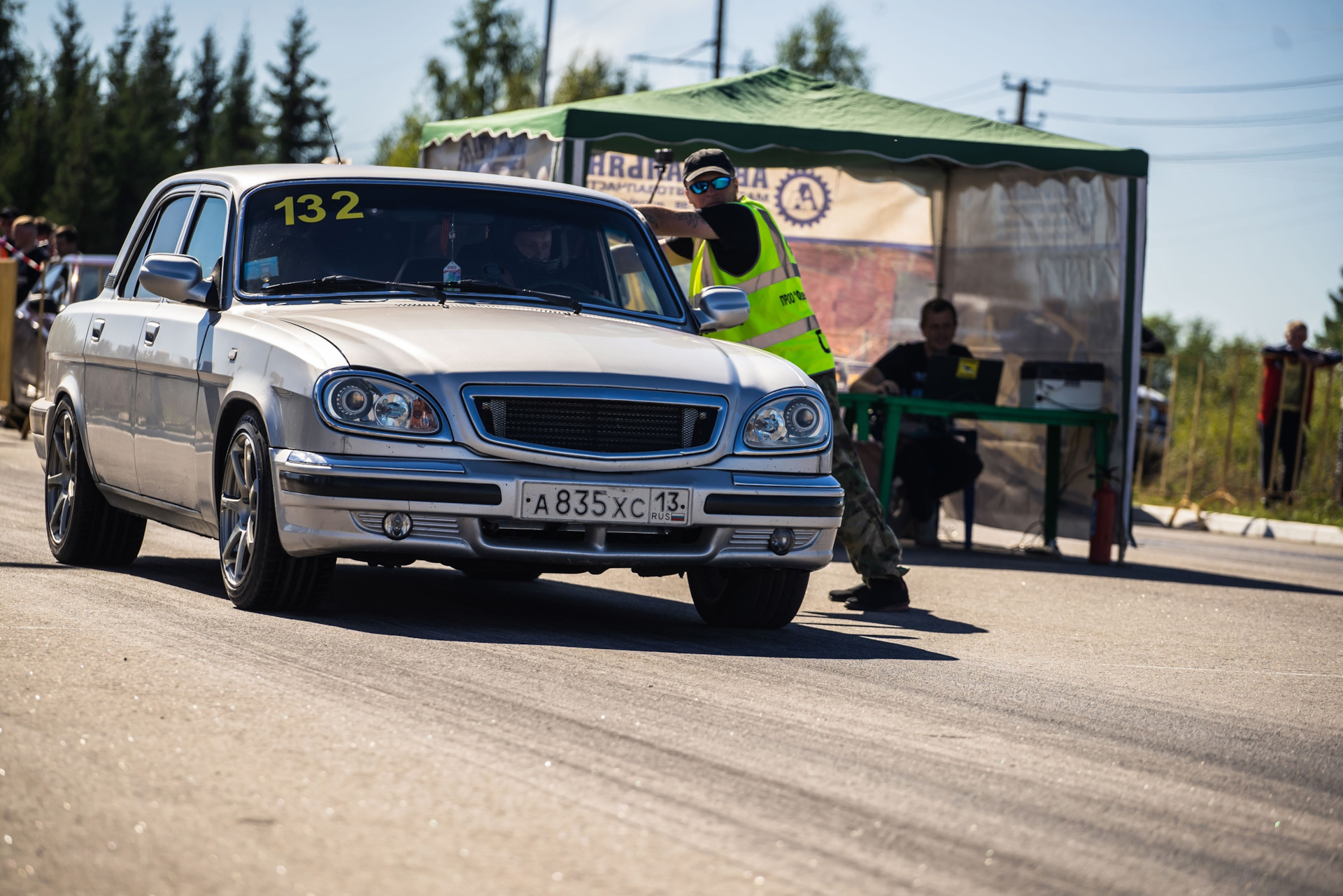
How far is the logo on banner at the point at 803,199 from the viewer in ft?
52.5

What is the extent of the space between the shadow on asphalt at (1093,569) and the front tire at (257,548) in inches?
228

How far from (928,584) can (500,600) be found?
3.16m

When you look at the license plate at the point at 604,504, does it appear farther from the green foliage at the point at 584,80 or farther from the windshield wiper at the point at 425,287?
the green foliage at the point at 584,80

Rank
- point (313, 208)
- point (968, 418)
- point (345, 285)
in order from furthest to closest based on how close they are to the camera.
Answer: point (968, 418)
point (313, 208)
point (345, 285)

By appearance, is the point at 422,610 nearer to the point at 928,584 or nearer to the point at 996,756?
the point at 996,756

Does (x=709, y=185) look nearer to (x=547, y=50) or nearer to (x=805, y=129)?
(x=805, y=129)

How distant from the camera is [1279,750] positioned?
16.3ft

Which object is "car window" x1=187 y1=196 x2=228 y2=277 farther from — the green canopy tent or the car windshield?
the green canopy tent

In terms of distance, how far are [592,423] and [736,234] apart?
84.9 inches

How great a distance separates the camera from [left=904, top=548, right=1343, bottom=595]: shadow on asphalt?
11484mm

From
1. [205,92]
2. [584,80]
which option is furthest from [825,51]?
[205,92]

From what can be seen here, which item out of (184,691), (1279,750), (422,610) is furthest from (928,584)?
(184,691)

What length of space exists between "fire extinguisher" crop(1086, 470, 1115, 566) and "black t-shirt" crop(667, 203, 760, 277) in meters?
5.53

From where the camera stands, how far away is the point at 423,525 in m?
5.99
